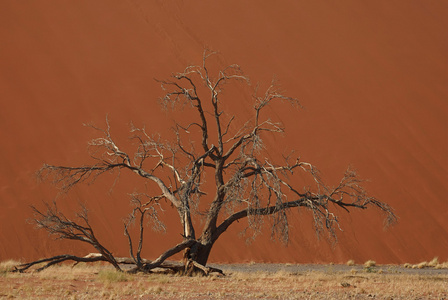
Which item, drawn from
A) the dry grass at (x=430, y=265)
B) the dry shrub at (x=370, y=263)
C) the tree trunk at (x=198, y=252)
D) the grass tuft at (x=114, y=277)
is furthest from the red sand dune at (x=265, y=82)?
the grass tuft at (x=114, y=277)

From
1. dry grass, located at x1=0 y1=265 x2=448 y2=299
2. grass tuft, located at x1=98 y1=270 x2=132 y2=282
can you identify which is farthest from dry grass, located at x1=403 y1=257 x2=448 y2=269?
grass tuft, located at x1=98 y1=270 x2=132 y2=282

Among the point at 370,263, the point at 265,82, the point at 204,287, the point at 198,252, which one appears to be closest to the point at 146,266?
the point at 198,252

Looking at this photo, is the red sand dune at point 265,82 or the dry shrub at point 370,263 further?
the red sand dune at point 265,82

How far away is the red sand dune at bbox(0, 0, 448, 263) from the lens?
2192cm

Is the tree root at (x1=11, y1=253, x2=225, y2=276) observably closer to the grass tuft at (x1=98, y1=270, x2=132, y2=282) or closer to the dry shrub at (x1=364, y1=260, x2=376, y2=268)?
the grass tuft at (x1=98, y1=270, x2=132, y2=282)

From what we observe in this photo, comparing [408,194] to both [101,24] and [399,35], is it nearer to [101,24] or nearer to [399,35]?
[399,35]

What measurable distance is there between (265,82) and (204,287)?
17.8 meters

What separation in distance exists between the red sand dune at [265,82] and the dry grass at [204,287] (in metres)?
7.63

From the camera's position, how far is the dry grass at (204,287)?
10316mm

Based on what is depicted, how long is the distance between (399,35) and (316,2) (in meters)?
4.52

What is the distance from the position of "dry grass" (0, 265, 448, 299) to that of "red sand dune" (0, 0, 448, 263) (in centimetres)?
763

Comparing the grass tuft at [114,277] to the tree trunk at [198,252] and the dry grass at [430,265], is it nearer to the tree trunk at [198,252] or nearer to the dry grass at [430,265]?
the tree trunk at [198,252]

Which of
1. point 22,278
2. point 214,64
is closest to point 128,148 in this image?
point 214,64

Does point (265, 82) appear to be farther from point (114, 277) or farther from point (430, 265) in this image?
point (114, 277)
